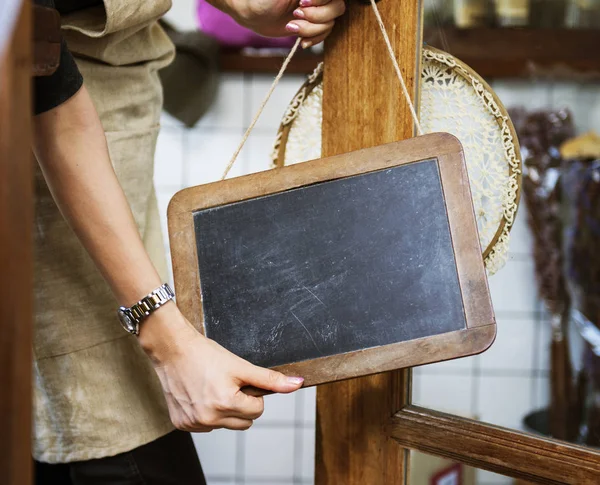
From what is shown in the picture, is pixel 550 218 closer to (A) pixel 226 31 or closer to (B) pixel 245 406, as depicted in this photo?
(A) pixel 226 31

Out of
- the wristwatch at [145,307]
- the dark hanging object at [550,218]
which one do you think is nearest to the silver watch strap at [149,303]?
the wristwatch at [145,307]

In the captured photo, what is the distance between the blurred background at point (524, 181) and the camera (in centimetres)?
95

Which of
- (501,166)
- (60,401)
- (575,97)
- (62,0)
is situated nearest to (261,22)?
(62,0)

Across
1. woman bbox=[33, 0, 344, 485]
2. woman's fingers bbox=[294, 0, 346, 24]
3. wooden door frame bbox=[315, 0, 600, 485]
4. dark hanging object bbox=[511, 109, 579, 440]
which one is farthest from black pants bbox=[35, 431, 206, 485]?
dark hanging object bbox=[511, 109, 579, 440]

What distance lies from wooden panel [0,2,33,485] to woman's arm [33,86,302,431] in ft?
1.05

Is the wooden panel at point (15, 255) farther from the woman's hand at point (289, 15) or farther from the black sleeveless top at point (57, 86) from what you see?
the woman's hand at point (289, 15)

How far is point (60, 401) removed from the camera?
817 mm

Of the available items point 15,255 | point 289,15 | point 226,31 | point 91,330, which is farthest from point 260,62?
point 15,255

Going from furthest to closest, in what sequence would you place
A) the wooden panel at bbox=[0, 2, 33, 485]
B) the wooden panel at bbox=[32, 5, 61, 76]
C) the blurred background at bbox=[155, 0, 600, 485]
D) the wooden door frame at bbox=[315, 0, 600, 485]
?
the blurred background at bbox=[155, 0, 600, 485] → the wooden door frame at bbox=[315, 0, 600, 485] → the wooden panel at bbox=[32, 5, 61, 76] → the wooden panel at bbox=[0, 2, 33, 485]

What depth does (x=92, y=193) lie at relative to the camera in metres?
0.68

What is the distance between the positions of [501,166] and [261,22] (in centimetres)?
34

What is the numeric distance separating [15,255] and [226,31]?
63.6 inches

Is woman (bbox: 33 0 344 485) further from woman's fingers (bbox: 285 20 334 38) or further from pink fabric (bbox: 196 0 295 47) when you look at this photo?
pink fabric (bbox: 196 0 295 47)

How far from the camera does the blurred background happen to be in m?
0.95
